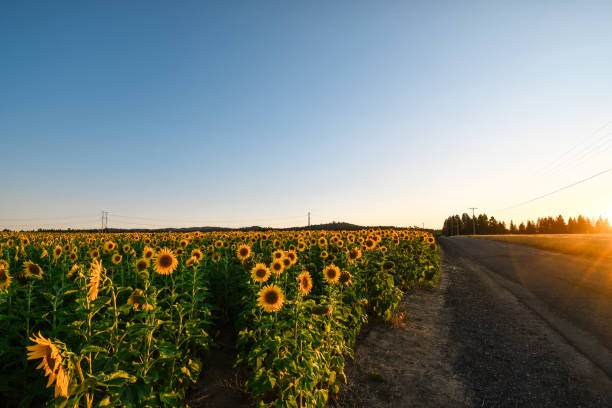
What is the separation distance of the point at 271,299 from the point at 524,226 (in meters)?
A: 143

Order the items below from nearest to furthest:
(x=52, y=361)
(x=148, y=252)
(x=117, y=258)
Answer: (x=52, y=361)
(x=148, y=252)
(x=117, y=258)

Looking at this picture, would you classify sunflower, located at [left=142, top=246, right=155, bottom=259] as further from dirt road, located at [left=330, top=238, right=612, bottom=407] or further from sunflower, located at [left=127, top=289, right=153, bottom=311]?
dirt road, located at [left=330, top=238, right=612, bottom=407]

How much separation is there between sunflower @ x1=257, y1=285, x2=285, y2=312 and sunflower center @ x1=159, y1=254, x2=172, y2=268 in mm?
2053

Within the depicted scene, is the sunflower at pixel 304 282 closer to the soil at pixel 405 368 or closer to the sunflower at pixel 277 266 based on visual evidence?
the sunflower at pixel 277 266

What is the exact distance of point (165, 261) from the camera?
17.3 feet

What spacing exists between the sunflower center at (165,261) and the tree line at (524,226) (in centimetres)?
12255

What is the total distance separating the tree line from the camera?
339 ft

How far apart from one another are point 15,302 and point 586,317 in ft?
37.5

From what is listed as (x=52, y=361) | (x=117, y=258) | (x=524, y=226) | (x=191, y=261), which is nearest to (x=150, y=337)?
(x=52, y=361)

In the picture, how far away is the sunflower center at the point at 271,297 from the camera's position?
4.11m

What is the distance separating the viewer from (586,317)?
734 centimetres

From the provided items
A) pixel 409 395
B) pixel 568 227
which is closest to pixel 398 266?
pixel 409 395

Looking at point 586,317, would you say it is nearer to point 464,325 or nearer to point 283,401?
point 464,325

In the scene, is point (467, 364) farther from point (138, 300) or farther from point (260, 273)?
point (138, 300)
